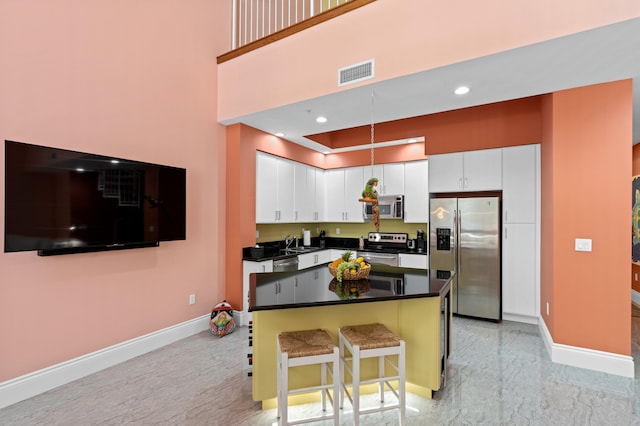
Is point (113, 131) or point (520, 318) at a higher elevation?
point (113, 131)

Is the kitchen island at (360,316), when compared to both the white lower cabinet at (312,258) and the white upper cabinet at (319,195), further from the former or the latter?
the white upper cabinet at (319,195)

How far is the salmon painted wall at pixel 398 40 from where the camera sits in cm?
217

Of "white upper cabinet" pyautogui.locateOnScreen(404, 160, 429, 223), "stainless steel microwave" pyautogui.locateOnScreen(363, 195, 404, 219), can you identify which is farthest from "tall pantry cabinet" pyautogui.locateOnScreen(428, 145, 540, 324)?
"stainless steel microwave" pyautogui.locateOnScreen(363, 195, 404, 219)

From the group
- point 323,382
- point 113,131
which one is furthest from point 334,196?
point 323,382

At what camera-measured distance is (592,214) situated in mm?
2941

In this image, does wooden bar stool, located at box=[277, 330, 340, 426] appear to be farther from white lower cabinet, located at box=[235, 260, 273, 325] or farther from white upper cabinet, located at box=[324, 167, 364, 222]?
white upper cabinet, located at box=[324, 167, 364, 222]

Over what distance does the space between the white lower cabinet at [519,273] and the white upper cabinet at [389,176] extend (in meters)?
1.78

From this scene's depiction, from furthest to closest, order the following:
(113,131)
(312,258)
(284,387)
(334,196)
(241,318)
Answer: (334,196) < (312,258) < (241,318) < (113,131) < (284,387)

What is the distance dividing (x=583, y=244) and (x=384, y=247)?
3036 millimetres

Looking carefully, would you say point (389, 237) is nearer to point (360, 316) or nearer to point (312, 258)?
point (312, 258)

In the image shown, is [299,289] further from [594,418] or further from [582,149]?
[582,149]

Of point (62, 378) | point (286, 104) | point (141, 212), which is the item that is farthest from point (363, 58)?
point (62, 378)

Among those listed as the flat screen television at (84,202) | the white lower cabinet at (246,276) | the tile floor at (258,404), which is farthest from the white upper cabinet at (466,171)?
the flat screen television at (84,202)

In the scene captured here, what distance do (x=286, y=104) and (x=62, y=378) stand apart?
3.40 meters
